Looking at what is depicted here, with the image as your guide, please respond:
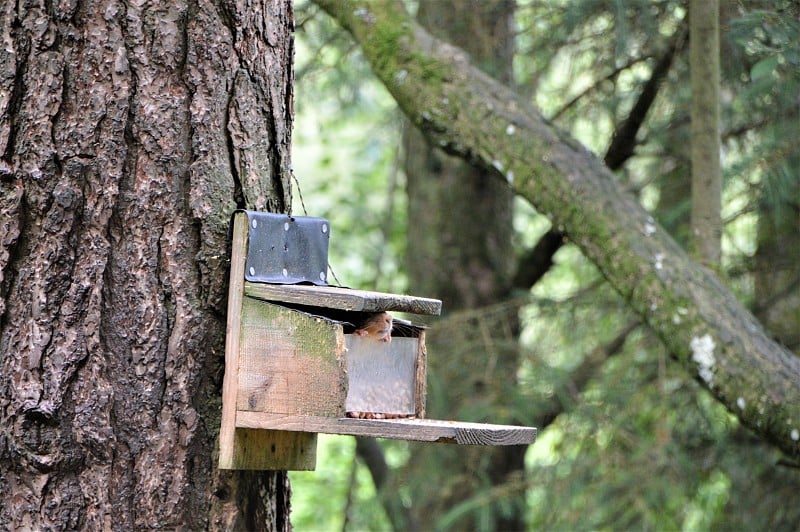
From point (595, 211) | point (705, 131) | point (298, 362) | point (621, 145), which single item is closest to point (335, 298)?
point (298, 362)

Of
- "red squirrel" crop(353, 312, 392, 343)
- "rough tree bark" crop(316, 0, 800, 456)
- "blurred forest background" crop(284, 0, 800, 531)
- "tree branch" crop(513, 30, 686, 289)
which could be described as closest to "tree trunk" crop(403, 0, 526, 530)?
"blurred forest background" crop(284, 0, 800, 531)

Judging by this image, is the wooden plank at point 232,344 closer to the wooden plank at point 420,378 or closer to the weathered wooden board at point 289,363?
the weathered wooden board at point 289,363

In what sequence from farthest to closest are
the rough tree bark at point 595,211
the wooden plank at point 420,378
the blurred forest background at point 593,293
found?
1. the blurred forest background at point 593,293
2. the rough tree bark at point 595,211
3. the wooden plank at point 420,378

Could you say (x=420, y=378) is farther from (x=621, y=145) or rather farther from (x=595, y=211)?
(x=621, y=145)

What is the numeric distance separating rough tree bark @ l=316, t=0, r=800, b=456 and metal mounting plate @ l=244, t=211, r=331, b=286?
0.96 meters

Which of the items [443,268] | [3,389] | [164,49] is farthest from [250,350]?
[443,268]

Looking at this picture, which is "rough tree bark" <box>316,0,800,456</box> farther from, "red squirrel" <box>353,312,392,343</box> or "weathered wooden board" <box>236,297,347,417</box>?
"weathered wooden board" <box>236,297,347,417</box>

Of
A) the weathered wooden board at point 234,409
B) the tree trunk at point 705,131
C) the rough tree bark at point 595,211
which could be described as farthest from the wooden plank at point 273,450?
the tree trunk at point 705,131

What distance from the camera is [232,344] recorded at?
5.43 feet

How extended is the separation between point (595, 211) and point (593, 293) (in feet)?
5.13

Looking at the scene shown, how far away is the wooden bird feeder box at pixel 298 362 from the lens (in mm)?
1586

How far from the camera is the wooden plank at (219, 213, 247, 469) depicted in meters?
1.64

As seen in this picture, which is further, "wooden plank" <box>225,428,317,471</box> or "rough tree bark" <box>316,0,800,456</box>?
"rough tree bark" <box>316,0,800,456</box>

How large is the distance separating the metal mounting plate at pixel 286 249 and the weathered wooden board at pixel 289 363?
2.7 inches
